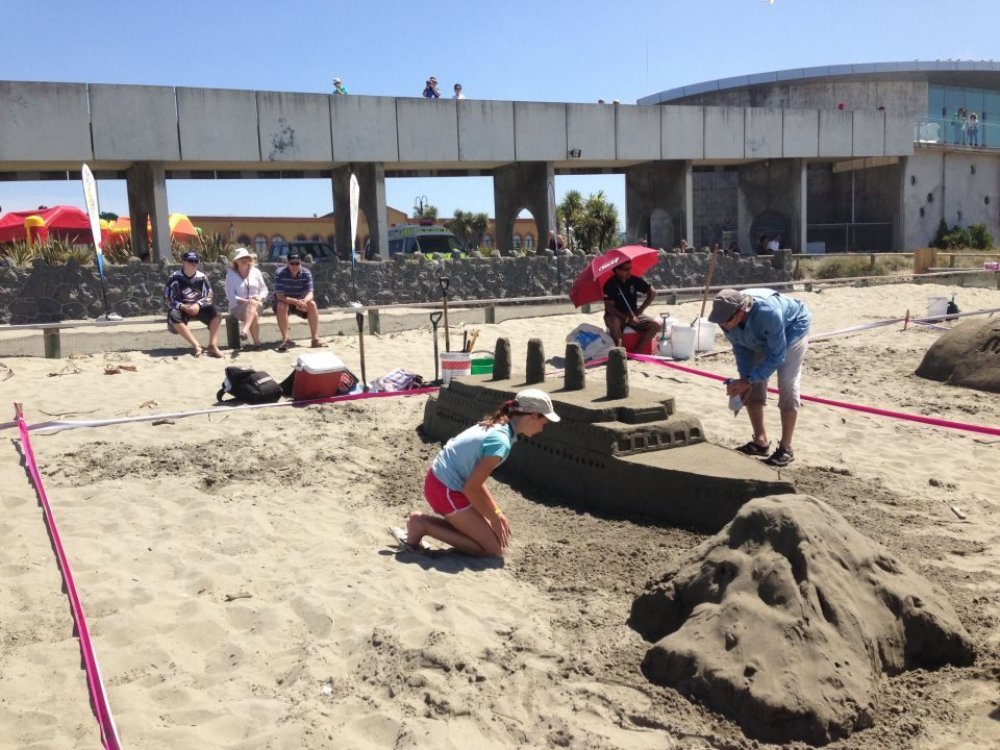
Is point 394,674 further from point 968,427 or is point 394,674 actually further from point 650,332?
point 650,332

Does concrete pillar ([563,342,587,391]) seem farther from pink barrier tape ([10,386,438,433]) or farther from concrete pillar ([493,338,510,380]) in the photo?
pink barrier tape ([10,386,438,433])

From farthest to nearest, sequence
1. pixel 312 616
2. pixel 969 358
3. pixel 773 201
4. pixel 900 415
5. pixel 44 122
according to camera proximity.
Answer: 1. pixel 773 201
2. pixel 44 122
3. pixel 969 358
4. pixel 900 415
5. pixel 312 616

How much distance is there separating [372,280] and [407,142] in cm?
612

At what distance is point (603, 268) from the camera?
Answer: 35.7ft

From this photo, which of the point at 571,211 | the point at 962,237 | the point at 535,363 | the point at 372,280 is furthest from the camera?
the point at 571,211

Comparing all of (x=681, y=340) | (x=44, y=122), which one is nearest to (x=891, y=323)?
(x=681, y=340)

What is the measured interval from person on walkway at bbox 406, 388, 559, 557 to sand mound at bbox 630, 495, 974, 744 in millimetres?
1097

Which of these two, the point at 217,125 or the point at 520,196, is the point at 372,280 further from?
the point at 520,196

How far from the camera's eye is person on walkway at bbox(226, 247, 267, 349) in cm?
1120

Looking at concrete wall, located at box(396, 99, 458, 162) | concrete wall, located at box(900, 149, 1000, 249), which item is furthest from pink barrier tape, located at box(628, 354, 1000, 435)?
concrete wall, located at box(900, 149, 1000, 249)

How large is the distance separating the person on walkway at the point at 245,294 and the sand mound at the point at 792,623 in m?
8.07

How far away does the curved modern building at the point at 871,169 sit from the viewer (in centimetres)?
2814

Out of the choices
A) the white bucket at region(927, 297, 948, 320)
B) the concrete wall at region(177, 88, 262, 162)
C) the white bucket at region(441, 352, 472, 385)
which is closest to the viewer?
the white bucket at region(441, 352, 472, 385)

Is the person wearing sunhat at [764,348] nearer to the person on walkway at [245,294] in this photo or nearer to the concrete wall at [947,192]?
the person on walkway at [245,294]
